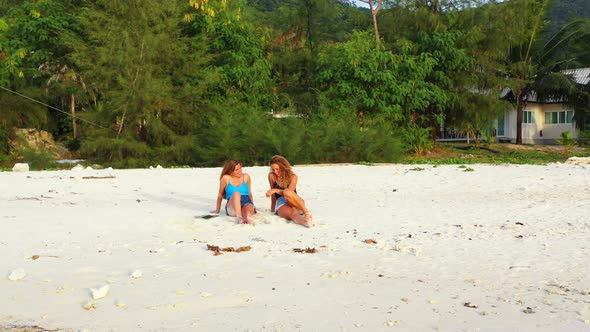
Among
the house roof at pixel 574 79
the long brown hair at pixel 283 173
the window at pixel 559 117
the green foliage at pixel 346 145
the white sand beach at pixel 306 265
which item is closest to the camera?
the white sand beach at pixel 306 265

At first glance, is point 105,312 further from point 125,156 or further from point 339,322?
point 125,156

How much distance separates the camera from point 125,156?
23.0m

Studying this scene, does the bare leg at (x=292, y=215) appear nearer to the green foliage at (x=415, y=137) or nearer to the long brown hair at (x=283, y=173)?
the long brown hair at (x=283, y=173)

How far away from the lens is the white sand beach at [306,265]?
397 cm

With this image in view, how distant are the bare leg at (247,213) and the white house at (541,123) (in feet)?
94.8

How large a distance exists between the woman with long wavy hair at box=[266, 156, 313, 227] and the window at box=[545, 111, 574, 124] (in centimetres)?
3070

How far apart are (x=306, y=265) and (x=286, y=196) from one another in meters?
2.31

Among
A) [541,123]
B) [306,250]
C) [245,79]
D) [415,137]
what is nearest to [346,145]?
[245,79]

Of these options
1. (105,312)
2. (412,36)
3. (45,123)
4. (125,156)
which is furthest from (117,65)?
(105,312)

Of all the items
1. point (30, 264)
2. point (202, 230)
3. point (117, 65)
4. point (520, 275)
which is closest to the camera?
point (520, 275)

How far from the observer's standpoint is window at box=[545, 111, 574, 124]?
34844 millimetres

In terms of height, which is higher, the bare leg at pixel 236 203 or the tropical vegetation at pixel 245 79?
the tropical vegetation at pixel 245 79

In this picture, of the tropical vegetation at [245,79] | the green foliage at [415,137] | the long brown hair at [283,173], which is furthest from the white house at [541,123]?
the long brown hair at [283,173]

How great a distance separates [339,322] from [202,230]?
359 centimetres
